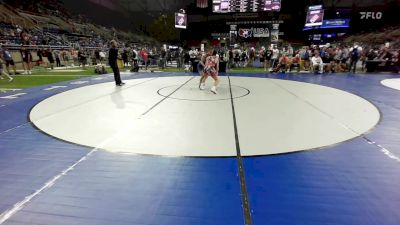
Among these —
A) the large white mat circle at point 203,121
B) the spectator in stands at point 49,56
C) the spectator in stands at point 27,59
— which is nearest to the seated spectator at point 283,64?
the large white mat circle at point 203,121

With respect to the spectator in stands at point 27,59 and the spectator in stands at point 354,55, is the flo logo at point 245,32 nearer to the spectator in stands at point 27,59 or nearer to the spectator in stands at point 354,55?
the spectator in stands at point 354,55

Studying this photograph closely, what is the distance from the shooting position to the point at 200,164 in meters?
3.62

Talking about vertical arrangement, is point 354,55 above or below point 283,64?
above

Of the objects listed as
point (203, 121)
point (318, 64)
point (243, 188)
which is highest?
point (318, 64)

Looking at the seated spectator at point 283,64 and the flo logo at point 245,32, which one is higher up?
the flo logo at point 245,32

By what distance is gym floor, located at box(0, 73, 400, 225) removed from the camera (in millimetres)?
2621

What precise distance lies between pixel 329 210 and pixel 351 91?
A: 7.96m

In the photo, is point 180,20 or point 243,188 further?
point 180,20

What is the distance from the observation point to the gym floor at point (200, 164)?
2621mm

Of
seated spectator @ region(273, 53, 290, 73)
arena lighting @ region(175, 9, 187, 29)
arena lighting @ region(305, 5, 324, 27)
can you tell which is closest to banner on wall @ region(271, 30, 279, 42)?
arena lighting @ region(305, 5, 324, 27)

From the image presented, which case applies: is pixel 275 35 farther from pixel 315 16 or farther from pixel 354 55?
pixel 354 55

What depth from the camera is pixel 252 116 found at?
5914 mm

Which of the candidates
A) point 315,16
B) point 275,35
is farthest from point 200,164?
point 315,16

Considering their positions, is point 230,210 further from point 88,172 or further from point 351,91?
point 351,91
